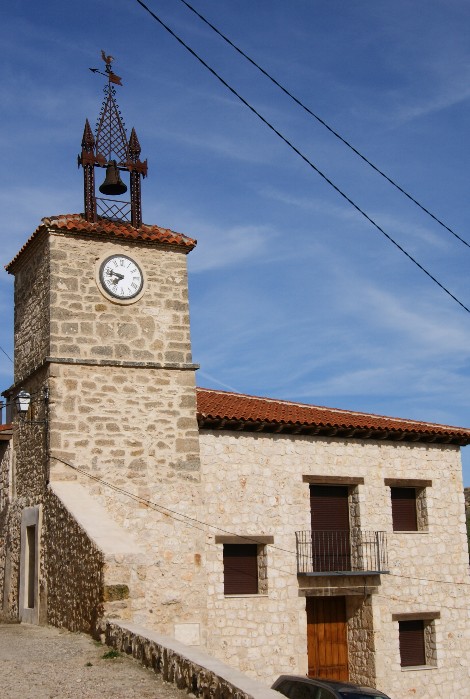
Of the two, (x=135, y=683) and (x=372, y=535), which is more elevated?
(x=372, y=535)

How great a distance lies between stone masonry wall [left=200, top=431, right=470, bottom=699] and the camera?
55.7 ft

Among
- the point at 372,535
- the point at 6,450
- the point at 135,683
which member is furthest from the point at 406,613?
the point at 135,683

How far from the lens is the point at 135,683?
9742 mm

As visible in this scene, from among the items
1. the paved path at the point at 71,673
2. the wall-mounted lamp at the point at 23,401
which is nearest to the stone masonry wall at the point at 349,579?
the wall-mounted lamp at the point at 23,401

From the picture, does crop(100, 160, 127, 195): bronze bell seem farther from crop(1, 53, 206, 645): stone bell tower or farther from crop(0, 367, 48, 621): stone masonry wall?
crop(0, 367, 48, 621): stone masonry wall

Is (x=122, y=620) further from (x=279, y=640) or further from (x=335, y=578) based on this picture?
(x=335, y=578)

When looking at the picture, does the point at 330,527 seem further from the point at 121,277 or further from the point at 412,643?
the point at 121,277

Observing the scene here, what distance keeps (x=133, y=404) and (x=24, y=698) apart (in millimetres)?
7915

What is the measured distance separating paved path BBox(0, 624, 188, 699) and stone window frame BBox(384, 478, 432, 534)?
8981mm

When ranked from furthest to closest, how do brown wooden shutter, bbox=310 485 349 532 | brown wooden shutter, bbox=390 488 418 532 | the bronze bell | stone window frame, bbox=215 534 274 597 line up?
brown wooden shutter, bbox=390 488 418 532 → brown wooden shutter, bbox=310 485 349 532 → the bronze bell → stone window frame, bbox=215 534 274 597

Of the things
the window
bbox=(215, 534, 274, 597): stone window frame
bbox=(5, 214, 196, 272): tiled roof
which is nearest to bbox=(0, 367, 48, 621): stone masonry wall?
bbox=(5, 214, 196, 272): tiled roof

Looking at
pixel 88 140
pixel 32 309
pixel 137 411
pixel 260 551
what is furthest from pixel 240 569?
pixel 88 140

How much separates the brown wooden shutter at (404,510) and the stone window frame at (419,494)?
7 cm

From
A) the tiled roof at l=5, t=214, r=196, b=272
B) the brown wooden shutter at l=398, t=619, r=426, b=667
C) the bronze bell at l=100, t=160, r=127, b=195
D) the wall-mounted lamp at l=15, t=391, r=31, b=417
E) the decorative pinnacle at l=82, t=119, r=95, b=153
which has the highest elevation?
the decorative pinnacle at l=82, t=119, r=95, b=153
